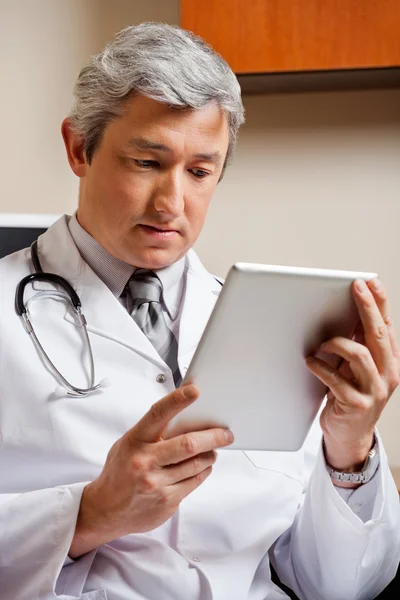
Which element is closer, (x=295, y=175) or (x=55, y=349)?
(x=55, y=349)

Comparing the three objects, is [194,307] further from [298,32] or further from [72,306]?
[298,32]

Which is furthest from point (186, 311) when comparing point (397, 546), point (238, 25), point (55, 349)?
point (238, 25)

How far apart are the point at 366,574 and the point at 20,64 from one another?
150 centimetres

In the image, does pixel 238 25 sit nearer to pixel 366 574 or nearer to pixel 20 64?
pixel 20 64

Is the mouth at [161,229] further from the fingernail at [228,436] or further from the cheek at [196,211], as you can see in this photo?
the fingernail at [228,436]

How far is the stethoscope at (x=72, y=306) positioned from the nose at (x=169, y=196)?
181 millimetres

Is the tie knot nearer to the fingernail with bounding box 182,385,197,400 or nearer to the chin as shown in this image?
the chin

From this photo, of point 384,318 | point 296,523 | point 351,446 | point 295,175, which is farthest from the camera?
point 295,175

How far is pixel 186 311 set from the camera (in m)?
1.24

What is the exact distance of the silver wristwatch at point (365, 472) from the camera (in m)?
1.07

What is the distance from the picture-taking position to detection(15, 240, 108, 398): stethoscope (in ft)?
3.57

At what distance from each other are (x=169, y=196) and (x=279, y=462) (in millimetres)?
418

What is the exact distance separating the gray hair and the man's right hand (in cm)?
47

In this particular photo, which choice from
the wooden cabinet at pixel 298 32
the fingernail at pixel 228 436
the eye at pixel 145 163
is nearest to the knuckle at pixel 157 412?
the fingernail at pixel 228 436
